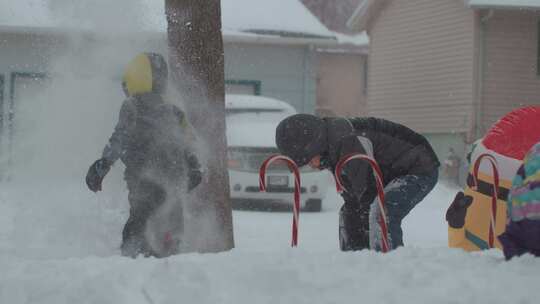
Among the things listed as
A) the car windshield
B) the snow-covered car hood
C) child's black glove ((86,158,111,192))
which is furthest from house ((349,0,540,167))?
child's black glove ((86,158,111,192))

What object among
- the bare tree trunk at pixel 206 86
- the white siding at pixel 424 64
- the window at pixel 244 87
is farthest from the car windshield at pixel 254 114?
the white siding at pixel 424 64

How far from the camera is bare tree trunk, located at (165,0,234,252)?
6141mm

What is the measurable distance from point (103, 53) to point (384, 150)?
4.09 m

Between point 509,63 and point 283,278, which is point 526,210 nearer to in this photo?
point 283,278

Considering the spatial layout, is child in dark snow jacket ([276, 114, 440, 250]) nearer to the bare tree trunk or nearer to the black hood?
the black hood

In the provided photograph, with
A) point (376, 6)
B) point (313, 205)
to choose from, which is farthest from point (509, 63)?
point (313, 205)

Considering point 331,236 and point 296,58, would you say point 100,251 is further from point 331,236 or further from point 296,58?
point 296,58

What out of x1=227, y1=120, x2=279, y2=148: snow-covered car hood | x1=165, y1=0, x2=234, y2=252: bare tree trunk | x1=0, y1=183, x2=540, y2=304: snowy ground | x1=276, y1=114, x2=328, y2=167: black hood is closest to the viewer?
x1=0, y1=183, x2=540, y2=304: snowy ground

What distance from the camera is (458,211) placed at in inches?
207

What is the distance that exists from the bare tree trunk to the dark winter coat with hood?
1.64m

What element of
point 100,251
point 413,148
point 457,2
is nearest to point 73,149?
point 100,251

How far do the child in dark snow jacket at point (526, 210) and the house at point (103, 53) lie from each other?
16.4 ft

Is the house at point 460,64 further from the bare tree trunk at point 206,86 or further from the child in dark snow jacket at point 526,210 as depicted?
the child in dark snow jacket at point 526,210

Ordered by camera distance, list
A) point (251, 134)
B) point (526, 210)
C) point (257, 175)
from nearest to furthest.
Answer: point (526, 210) → point (257, 175) → point (251, 134)
